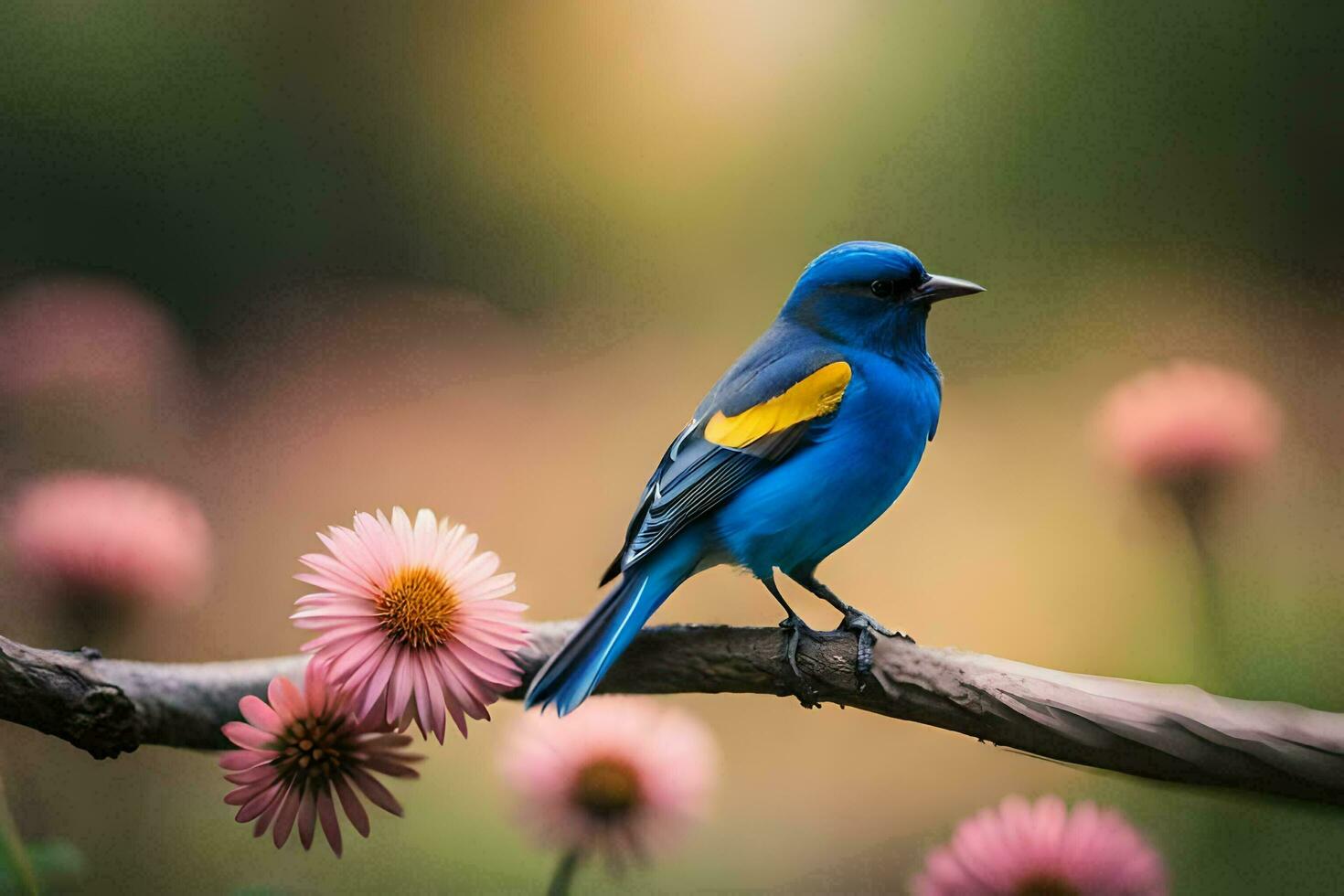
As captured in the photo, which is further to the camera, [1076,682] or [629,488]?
[629,488]

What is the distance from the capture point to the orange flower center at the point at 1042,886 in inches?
21.0

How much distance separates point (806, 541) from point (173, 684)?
1.18ft

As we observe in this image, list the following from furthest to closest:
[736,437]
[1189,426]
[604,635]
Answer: [1189,426], [736,437], [604,635]

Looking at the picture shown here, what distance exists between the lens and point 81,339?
→ 3.46 ft

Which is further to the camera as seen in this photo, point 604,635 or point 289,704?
point 604,635

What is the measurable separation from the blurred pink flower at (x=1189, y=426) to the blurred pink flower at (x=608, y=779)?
1.75 ft

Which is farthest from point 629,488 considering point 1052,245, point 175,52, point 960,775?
point 175,52

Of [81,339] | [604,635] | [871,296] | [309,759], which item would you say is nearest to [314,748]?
[309,759]

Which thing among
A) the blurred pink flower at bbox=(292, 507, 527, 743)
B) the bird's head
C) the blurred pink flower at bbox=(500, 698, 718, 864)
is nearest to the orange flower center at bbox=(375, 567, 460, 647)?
the blurred pink flower at bbox=(292, 507, 527, 743)

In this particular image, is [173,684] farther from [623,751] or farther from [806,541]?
[806,541]

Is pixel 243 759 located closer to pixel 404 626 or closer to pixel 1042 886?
pixel 404 626

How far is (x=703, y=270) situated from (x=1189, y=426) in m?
0.53

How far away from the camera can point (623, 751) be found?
0.65 m

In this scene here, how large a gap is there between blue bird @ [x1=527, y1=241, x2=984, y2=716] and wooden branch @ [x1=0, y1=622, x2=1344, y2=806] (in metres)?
0.03
